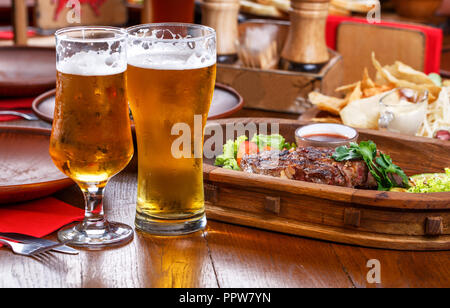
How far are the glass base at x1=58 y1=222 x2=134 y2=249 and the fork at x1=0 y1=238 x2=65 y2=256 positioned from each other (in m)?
0.05

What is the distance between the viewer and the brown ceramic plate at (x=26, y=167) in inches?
52.1

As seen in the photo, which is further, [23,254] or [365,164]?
[365,164]

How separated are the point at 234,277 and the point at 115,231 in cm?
28

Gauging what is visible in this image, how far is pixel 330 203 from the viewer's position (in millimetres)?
1211

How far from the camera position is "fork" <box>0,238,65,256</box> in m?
1.15

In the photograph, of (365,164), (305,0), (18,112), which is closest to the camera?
(365,164)

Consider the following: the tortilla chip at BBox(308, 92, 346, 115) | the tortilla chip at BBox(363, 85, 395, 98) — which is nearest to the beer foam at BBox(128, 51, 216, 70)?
the tortilla chip at BBox(308, 92, 346, 115)

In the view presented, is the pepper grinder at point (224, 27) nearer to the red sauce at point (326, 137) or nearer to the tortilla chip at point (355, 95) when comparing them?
the tortilla chip at point (355, 95)

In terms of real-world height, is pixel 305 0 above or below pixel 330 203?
above

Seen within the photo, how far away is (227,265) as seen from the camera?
3.78 feet
